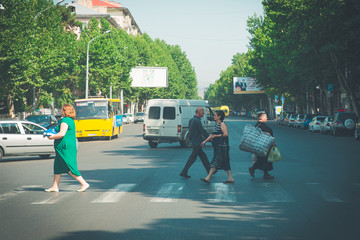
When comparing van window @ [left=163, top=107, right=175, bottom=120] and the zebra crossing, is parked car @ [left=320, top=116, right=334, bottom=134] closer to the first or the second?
van window @ [left=163, top=107, right=175, bottom=120]

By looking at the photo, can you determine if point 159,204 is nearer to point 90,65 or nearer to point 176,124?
point 176,124

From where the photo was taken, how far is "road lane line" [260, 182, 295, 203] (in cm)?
894

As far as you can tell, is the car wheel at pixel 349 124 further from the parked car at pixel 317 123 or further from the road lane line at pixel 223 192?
the road lane line at pixel 223 192

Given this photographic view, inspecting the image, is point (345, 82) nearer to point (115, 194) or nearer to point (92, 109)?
point (92, 109)

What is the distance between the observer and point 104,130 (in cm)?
3177

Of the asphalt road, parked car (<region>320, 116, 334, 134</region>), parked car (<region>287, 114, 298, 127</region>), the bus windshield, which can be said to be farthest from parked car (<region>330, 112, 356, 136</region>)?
the asphalt road

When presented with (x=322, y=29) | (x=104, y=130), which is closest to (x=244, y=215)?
(x=104, y=130)

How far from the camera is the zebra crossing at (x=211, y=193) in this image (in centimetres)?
895

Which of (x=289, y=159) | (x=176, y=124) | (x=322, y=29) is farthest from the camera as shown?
(x=322, y=29)

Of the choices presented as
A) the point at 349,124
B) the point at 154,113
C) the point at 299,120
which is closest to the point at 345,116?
the point at 349,124

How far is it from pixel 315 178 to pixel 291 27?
28679 mm

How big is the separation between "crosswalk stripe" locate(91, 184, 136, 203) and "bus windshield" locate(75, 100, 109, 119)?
836 inches

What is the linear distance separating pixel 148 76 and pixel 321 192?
70.9 m

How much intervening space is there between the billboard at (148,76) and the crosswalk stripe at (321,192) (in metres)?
69.3
